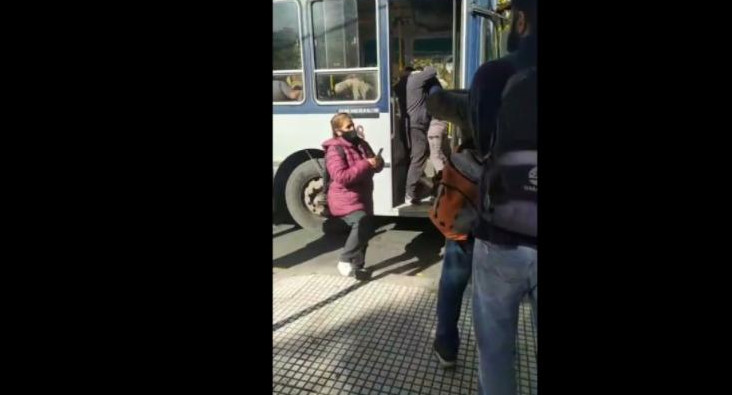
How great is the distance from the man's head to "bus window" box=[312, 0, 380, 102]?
11.7 ft

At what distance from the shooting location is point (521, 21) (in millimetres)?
1434

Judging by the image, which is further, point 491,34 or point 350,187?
point 350,187

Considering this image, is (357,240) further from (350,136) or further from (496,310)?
(496,310)

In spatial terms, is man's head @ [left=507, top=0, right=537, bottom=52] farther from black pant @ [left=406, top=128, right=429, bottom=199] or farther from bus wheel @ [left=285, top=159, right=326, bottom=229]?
bus wheel @ [left=285, top=159, right=326, bottom=229]

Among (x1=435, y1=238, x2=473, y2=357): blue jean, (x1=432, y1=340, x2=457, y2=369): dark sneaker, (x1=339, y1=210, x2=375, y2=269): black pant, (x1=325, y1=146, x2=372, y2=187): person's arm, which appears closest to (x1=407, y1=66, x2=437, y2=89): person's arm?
(x1=325, y1=146, x2=372, y2=187): person's arm

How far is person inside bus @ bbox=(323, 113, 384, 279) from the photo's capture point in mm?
4133

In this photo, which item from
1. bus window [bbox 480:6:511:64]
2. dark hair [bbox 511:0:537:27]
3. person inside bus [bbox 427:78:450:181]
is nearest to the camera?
dark hair [bbox 511:0:537:27]

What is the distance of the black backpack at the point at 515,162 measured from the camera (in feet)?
4.88

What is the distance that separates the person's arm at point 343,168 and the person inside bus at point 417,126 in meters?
1.13

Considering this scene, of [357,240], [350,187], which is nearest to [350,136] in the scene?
[350,187]

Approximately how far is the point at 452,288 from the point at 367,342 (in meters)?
0.72
